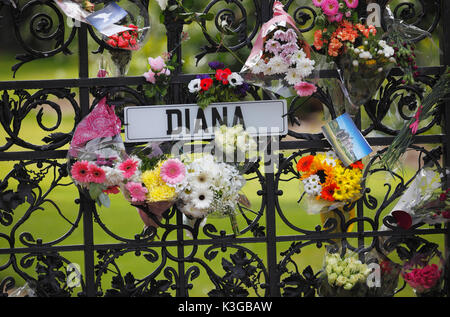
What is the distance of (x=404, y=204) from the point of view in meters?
3.41

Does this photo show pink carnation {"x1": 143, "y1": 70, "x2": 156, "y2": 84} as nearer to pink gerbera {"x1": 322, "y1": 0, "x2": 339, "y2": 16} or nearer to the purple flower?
the purple flower

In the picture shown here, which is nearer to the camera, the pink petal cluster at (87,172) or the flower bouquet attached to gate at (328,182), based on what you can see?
the pink petal cluster at (87,172)

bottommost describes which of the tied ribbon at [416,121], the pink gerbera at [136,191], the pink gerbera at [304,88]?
the pink gerbera at [136,191]

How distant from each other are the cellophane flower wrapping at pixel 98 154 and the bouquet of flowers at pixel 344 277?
145 centimetres

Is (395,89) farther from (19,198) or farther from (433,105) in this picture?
(19,198)

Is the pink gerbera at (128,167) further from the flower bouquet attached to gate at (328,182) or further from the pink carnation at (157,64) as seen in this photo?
the flower bouquet attached to gate at (328,182)

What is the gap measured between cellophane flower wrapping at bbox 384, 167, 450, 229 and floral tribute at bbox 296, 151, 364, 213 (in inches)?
13.7

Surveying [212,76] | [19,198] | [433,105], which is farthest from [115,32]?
[433,105]

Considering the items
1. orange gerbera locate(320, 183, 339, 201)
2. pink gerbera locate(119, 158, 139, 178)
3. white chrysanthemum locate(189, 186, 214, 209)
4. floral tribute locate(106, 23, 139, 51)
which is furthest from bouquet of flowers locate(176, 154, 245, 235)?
floral tribute locate(106, 23, 139, 51)

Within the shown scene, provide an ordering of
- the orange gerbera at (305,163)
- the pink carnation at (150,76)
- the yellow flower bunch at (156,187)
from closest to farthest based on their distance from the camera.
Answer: the yellow flower bunch at (156,187) < the pink carnation at (150,76) < the orange gerbera at (305,163)

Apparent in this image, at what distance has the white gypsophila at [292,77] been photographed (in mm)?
3258

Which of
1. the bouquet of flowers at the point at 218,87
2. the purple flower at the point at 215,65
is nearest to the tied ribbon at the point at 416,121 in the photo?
the bouquet of flowers at the point at 218,87

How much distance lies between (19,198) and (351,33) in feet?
7.69

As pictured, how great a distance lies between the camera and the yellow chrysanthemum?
3.12 m
